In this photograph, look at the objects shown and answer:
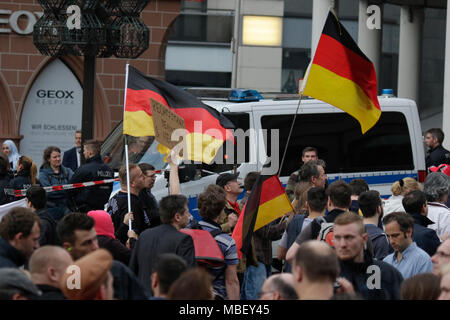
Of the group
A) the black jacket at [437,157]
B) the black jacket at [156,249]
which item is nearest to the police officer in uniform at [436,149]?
the black jacket at [437,157]

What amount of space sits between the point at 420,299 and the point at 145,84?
522cm

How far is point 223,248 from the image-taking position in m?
7.39

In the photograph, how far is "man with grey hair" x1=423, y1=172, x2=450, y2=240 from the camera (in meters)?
8.88

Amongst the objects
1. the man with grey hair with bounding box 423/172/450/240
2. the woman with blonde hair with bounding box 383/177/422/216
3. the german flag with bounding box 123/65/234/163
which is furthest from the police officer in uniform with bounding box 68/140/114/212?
the man with grey hair with bounding box 423/172/450/240

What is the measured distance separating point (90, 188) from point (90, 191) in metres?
0.04

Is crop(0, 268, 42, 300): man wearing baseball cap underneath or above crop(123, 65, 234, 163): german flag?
underneath

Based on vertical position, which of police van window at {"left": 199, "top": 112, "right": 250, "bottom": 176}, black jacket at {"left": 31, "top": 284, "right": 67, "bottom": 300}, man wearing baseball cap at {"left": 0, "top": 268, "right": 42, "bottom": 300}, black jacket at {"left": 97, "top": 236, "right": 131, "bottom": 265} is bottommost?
black jacket at {"left": 97, "top": 236, "right": 131, "bottom": 265}

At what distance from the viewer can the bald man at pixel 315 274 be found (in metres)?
4.57

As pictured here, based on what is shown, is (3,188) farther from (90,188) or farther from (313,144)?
(313,144)

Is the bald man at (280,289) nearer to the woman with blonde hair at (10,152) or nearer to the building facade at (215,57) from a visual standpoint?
the woman with blonde hair at (10,152)

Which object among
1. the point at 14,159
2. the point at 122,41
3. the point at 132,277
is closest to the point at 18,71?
the point at 14,159

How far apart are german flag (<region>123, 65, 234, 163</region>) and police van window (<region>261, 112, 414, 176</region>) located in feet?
12.4

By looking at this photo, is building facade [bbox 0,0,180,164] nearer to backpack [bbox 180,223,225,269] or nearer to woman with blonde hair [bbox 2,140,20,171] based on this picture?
woman with blonde hair [bbox 2,140,20,171]
